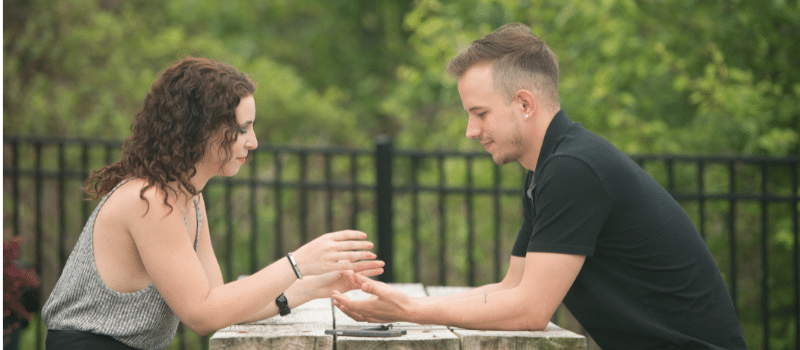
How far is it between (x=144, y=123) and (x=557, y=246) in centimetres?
140

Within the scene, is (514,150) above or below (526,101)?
below

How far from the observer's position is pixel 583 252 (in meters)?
1.88

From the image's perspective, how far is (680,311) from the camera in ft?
6.46

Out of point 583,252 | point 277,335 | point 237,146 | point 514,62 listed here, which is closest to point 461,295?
point 583,252

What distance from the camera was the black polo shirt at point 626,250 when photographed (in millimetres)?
Result: 1886

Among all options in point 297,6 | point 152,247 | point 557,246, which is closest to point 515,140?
point 557,246

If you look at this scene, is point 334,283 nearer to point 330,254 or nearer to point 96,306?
point 330,254

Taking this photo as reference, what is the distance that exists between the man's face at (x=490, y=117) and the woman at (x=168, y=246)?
1.78 ft

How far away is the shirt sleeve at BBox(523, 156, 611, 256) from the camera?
6.15ft

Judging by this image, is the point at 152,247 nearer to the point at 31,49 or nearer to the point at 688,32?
the point at 688,32

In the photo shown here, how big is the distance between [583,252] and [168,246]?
4.10ft

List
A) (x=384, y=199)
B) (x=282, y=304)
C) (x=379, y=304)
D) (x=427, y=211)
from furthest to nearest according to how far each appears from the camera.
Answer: (x=427, y=211), (x=384, y=199), (x=282, y=304), (x=379, y=304)

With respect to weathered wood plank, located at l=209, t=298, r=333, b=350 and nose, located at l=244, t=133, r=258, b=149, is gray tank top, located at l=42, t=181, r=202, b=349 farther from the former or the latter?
nose, located at l=244, t=133, r=258, b=149

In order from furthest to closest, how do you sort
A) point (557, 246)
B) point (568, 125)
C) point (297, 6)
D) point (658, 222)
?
point (297, 6), point (568, 125), point (658, 222), point (557, 246)
